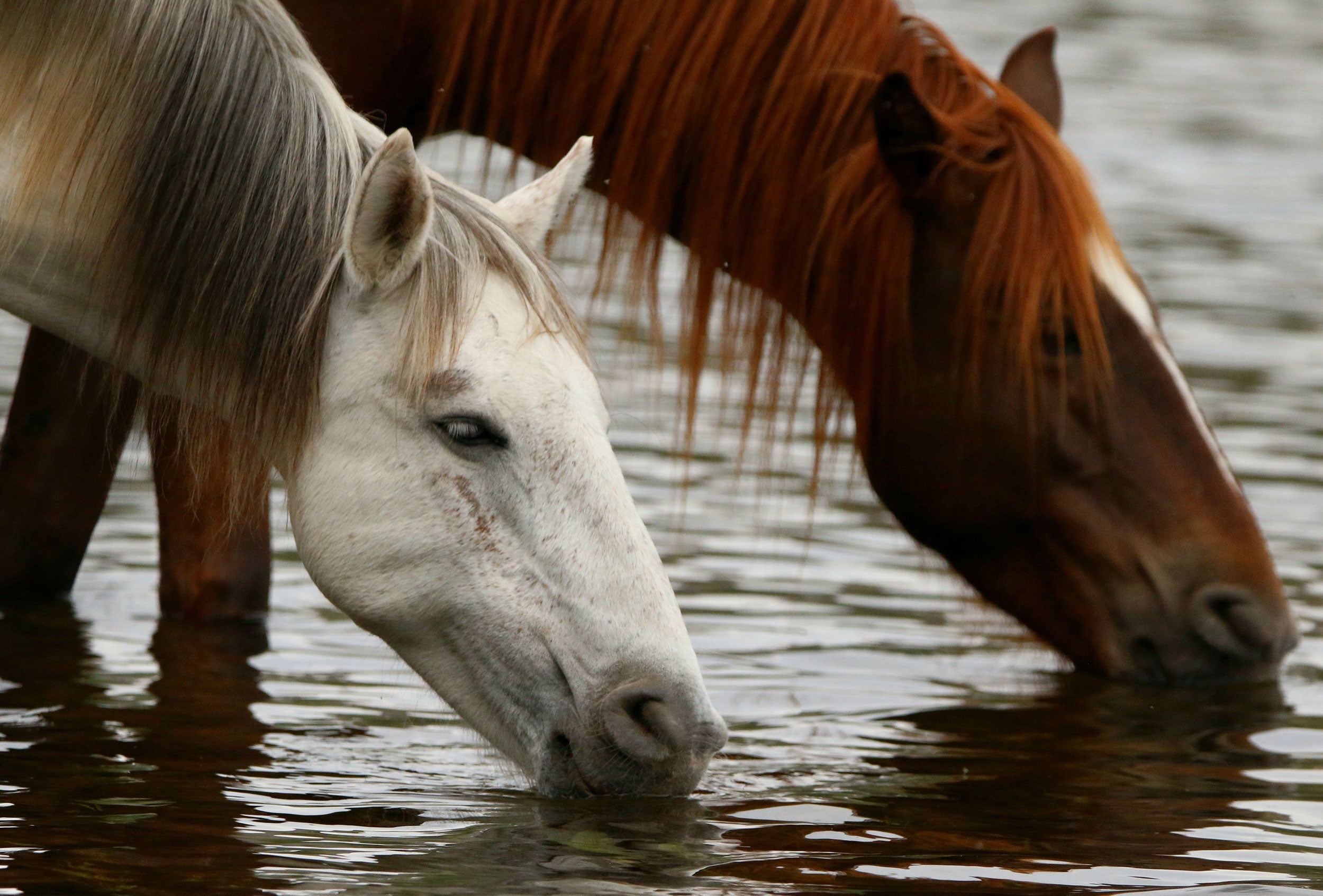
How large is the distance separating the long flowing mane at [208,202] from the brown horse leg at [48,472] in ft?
5.09

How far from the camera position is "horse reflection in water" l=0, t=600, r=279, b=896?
348 cm

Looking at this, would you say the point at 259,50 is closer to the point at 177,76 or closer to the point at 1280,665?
the point at 177,76

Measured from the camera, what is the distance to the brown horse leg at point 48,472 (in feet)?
17.9

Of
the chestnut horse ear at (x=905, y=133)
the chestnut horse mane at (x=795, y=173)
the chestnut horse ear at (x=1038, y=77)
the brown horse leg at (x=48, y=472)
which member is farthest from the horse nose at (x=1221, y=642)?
the brown horse leg at (x=48, y=472)

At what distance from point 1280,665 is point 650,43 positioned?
2337 mm

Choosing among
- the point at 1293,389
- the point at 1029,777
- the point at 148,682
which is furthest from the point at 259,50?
the point at 1293,389

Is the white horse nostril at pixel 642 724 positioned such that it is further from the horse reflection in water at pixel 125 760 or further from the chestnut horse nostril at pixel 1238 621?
the chestnut horse nostril at pixel 1238 621

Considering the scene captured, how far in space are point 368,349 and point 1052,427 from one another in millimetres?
1825

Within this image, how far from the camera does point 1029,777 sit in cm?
445

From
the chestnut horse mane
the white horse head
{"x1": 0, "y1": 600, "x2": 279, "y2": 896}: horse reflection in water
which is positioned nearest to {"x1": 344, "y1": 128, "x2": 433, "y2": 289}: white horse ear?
the white horse head

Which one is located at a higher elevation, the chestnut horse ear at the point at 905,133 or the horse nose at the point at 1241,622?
the chestnut horse ear at the point at 905,133

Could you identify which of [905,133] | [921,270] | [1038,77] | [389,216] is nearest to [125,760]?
[389,216]

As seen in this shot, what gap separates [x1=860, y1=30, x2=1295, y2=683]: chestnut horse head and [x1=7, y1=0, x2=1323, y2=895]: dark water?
294 millimetres

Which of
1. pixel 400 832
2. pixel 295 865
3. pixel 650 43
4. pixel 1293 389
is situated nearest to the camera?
pixel 295 865
